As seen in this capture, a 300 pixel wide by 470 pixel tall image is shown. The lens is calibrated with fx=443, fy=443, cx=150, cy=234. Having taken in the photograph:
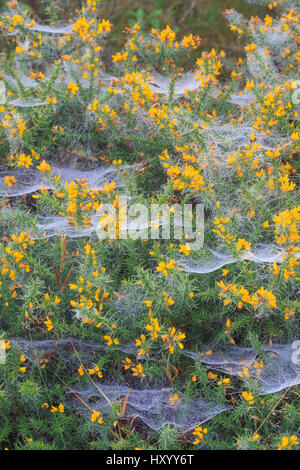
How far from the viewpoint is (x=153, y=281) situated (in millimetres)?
2629

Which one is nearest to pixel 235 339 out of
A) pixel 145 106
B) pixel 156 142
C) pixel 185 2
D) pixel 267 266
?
pixel 267 266

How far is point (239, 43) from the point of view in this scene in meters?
4.61

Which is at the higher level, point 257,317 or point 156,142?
point 156,142

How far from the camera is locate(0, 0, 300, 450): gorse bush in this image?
244 centimetres

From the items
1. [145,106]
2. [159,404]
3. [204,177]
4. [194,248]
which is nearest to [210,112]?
[145,106]

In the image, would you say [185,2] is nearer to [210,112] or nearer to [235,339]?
[210,112]

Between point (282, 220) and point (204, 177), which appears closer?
point (282, 220)

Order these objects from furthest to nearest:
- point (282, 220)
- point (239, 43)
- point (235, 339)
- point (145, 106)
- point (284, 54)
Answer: point (239, 43) < point (284, 54) < point (145, 106) < point (235, 339) < point (282, 220)

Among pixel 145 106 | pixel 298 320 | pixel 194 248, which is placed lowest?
pixel 298 320

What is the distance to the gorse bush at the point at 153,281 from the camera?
96.0 inches

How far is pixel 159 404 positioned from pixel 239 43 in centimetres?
373

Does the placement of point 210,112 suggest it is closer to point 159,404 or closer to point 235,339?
point 235,339

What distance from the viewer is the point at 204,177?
3.08 meters

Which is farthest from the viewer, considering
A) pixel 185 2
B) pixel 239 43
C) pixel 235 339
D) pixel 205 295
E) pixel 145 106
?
pixel 185 2
